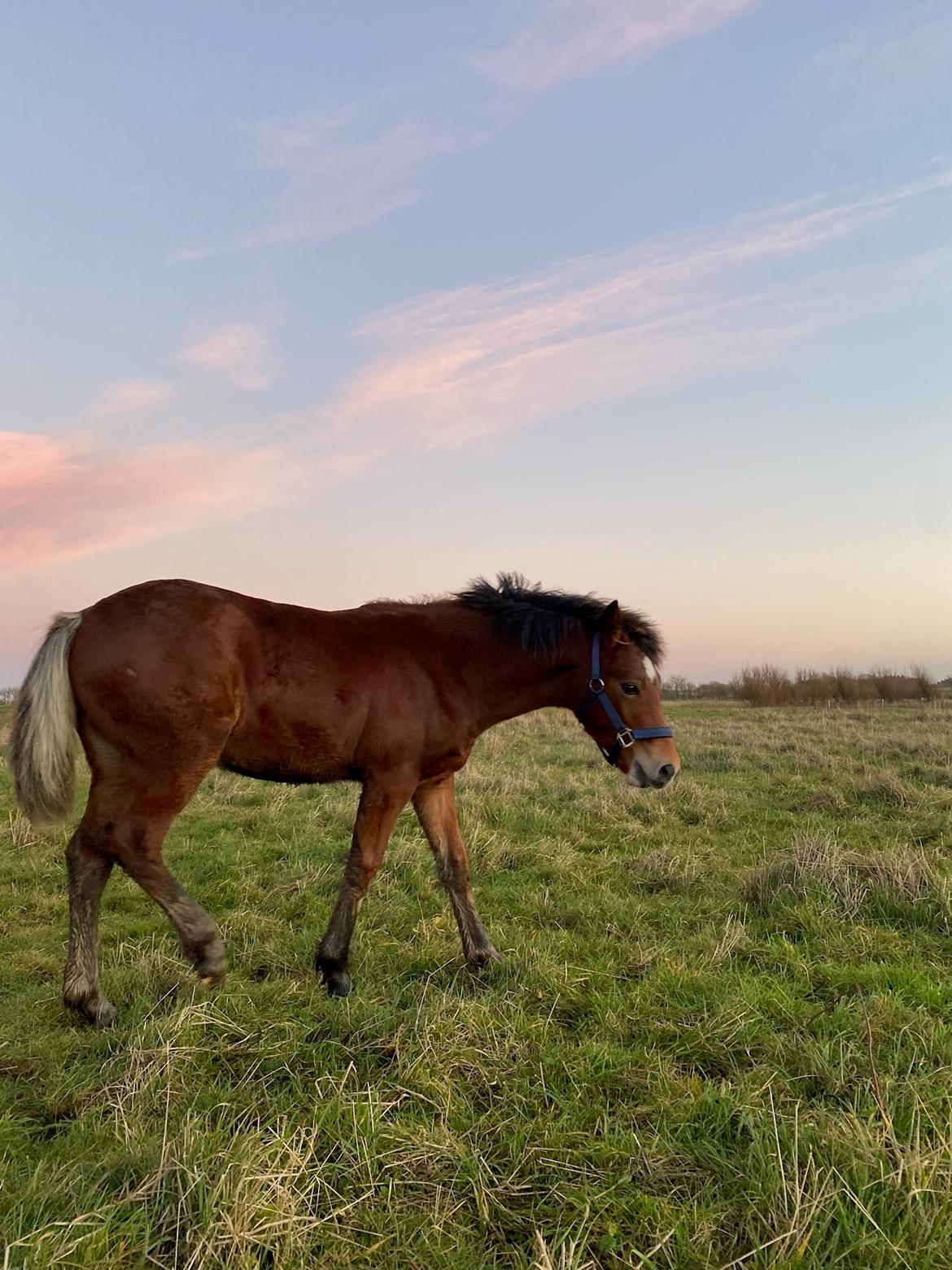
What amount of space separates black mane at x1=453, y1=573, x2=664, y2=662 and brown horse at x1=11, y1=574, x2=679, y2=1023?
0.01 meters

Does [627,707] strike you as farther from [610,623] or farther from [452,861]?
[452,861]

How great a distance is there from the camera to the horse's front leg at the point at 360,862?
4.37 meters

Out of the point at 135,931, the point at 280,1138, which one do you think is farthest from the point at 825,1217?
the point at 135,931

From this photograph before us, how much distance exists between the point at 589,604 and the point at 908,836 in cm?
507

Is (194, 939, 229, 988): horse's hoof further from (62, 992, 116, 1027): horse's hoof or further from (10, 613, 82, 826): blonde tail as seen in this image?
(10, 613, 82, 826): blonde tail

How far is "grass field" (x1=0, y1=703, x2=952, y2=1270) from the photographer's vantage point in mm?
2230

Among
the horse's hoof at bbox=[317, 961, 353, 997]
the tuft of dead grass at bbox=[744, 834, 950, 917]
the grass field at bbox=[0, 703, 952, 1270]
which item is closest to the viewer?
the grass field at bbox=[0, 703, 952, 1270]

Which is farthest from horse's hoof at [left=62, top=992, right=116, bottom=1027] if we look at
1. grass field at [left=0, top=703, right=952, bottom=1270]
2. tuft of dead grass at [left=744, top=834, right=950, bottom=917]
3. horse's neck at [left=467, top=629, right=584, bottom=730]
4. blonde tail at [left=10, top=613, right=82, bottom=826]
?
tuft of dead grass at [left=744, top=834, right=950, bottom=917]

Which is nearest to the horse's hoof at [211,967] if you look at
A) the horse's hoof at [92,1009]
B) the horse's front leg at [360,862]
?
the horse's hoof at [92,1009]

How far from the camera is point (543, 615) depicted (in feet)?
16.9

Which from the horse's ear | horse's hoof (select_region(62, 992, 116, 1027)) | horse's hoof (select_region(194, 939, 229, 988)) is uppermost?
the horse's ear

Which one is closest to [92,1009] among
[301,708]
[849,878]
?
[301,708]

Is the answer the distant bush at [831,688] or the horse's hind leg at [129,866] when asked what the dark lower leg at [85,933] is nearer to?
the horse's hind leg at [129,866]

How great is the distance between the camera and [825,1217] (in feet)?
7.31
